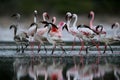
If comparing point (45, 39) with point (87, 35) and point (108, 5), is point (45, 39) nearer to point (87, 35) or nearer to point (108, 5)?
point (87, 35)

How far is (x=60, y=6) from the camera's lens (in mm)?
32406

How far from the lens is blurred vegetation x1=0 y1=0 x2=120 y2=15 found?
105 feet

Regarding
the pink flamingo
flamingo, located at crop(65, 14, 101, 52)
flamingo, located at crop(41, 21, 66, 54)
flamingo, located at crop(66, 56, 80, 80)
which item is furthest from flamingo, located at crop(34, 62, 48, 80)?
flamingo, located at crop(65, 14, 101, 52)

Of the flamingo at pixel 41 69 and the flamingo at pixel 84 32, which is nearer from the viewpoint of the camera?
the flamingo at pixel 41 69

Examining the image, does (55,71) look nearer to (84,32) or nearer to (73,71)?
(73,71)

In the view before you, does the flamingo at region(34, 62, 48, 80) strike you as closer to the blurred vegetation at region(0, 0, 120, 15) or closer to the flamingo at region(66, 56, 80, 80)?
the flamingo at region(66, 56, 80, 80)

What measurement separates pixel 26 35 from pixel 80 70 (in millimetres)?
4068

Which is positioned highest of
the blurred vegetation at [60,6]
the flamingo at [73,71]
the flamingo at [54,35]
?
the blurred vegetation at [60,6]

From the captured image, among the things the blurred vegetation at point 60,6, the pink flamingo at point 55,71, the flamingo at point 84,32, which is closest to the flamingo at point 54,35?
the flamingo at point 84,32

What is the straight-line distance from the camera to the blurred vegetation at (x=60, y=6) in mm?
32094

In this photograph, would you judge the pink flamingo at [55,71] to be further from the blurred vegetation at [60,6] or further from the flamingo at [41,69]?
the blurred vegetation at [60,6]

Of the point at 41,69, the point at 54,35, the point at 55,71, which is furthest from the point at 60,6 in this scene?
the point at 55,71

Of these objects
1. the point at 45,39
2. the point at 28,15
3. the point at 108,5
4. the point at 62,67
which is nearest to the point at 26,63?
the point at 62,67

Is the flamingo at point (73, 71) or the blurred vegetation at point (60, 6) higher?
the blurred vegetation at point (60, 6)
